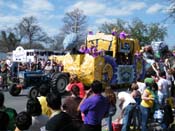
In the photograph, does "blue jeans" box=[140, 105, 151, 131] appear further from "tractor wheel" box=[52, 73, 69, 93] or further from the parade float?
"tractor wheel" box=[52, 73, 69, 93]

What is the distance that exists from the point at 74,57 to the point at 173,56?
4429mm

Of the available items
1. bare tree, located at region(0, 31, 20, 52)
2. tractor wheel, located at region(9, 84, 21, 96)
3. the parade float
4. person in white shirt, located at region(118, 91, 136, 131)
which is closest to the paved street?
tractor wheel, located at region(9, 84, 21, 96)

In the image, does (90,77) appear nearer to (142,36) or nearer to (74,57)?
(74,57)

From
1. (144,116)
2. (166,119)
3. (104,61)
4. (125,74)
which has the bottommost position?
(166,119)

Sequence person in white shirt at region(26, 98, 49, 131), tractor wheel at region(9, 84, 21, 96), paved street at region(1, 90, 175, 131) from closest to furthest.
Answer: person in white shirt at region(26, 98, 49, 131) → paved street at region(1, 90, 175, 131) → tractor wheel at region(9, 84, 21, 96)

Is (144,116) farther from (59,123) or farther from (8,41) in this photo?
(8,41)

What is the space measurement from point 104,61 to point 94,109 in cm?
1134

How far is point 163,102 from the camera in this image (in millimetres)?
10617

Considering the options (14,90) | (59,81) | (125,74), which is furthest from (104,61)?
(14,90)

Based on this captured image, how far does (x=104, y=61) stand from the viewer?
58.5 ft

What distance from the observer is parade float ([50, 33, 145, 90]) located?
17500 mm

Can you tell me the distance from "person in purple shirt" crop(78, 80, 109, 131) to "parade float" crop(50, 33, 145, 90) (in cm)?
987

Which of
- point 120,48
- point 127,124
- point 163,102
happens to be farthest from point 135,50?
point 127,124

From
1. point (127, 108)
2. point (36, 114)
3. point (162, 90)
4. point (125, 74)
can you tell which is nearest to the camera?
point (36, 114)
